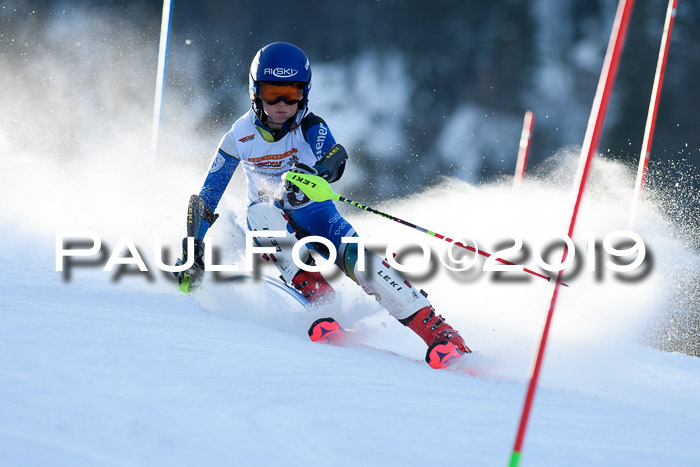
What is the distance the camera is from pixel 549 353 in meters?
3.78

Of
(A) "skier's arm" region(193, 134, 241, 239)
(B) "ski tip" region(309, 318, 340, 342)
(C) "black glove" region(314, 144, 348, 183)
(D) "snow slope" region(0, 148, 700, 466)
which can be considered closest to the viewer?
(D) "snow slope" region(0, 148, 700, 466)

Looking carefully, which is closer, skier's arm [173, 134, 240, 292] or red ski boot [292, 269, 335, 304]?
red ski boot [292, 269, 335, 304]

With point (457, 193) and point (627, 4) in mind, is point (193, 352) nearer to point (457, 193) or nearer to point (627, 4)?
point (627, 4)

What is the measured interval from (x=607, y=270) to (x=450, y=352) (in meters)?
3.72

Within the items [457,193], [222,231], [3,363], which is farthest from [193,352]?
[457,193]

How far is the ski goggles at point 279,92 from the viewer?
136 inches

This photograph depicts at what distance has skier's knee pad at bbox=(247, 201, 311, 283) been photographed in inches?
138

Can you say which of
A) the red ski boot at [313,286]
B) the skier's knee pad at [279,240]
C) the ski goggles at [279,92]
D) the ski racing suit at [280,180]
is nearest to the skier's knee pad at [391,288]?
the ski racing suit at [280,180]

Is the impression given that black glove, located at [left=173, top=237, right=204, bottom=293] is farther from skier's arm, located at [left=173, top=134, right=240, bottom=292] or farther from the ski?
the ski

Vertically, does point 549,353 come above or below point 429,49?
below

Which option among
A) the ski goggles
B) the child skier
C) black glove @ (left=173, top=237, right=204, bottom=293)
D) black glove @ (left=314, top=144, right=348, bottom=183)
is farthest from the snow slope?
the ski goggles

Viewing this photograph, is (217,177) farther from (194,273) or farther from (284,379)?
(284,379)

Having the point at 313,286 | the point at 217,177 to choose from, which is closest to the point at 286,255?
the point at 313,286

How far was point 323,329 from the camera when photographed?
10.3 ft
